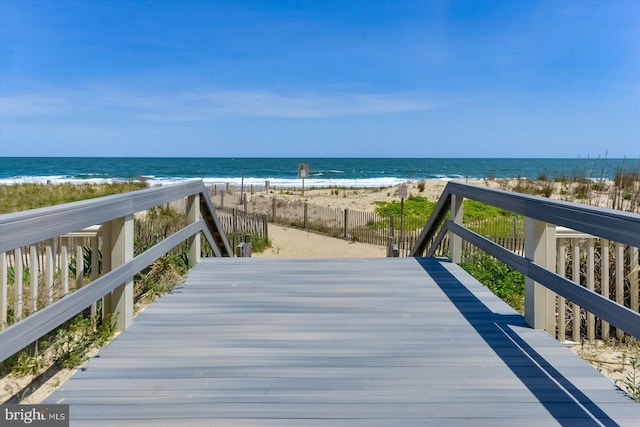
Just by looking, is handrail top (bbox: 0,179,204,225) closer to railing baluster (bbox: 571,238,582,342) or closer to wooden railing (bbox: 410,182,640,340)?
wooden railing (bbox: 410,182,640,340)

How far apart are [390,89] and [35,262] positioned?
56213 millimetres

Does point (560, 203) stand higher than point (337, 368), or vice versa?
point (560, 203)

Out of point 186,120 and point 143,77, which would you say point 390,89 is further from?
point 186,120

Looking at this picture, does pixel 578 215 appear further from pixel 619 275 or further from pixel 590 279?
pixel 619 275

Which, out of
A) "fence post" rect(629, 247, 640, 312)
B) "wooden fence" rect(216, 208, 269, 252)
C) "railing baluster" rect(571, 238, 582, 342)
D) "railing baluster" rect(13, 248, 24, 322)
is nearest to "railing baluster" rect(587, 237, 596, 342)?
"railing baluster" rect(571, 238, 582, 342)

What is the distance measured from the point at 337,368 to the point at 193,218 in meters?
3.05

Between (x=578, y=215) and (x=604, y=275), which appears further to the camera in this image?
(x=604, y=275)

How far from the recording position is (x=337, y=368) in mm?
2443

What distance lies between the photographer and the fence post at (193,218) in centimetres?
496

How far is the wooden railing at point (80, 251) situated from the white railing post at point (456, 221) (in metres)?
2.87

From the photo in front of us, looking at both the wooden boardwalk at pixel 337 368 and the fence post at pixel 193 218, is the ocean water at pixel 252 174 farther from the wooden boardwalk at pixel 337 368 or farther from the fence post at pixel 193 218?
the wooden boardwalk at pixel 337 368

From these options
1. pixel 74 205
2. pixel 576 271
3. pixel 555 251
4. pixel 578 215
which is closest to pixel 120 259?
pixel 74 205

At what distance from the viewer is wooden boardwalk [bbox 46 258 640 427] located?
6.45ft

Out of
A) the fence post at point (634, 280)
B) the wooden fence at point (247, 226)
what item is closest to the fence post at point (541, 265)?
the fence post at point (634, 280)
